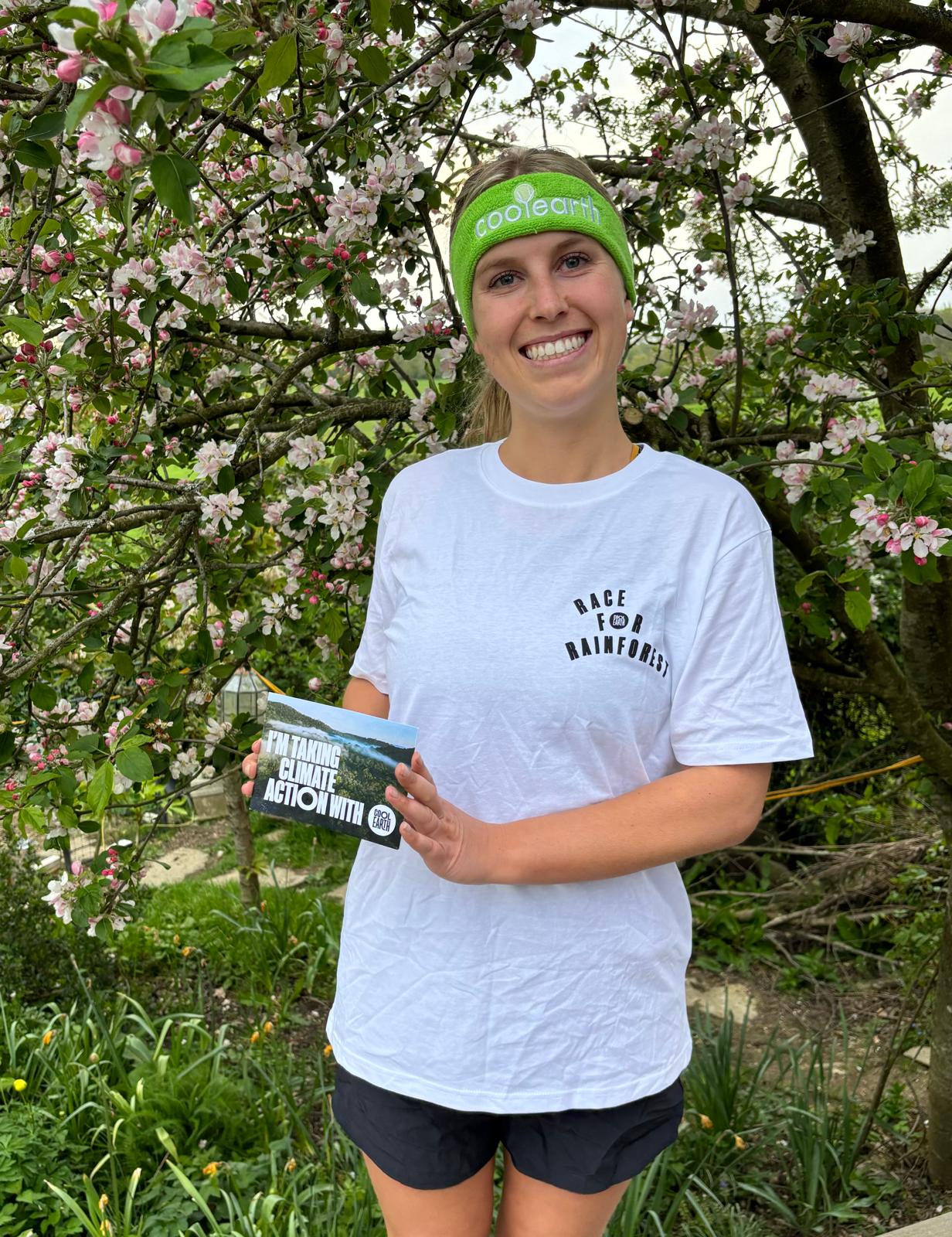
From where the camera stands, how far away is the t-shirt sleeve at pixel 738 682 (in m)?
1.20

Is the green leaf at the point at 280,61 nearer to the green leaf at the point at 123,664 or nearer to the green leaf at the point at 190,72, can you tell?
the green leaf at the point at 190,72

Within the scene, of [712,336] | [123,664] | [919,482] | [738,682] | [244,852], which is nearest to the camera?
[738,682]

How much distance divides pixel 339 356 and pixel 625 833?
1865mm

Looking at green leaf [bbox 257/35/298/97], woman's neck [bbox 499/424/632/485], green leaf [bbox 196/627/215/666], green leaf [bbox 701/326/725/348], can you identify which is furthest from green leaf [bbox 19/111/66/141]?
green leaf [bbox 701/326/725/348]

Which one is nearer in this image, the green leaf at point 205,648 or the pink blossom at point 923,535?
the pink blossom at point 923,535

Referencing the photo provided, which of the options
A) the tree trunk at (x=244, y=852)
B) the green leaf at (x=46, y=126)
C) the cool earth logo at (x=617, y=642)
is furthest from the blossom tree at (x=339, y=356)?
the tree trunk at (x=244, y=852)

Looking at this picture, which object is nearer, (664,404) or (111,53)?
(111,53)

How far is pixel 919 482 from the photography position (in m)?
1.56

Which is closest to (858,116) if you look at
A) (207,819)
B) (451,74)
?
(451,74)

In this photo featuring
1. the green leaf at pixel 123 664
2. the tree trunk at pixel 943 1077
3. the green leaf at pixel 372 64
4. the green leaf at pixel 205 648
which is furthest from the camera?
the tree trunk at pixel 943 1077

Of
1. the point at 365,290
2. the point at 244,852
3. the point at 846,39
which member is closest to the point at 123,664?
the point at 365,290

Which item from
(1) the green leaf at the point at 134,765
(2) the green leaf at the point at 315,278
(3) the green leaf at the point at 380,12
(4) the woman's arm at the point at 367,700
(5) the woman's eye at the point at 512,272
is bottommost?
(1) the green leaf at the point at 134,765

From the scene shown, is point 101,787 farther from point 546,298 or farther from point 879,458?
point 879,458

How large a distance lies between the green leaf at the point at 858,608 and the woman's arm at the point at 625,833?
0.66 m
